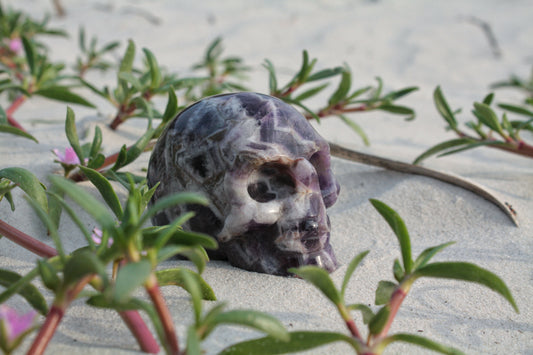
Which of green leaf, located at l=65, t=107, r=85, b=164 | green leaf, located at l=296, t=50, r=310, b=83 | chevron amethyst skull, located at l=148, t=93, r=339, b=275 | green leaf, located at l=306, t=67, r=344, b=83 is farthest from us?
green leaf, located at l=306, t=67, r=344, b=83

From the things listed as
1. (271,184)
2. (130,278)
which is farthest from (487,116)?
(130,278)

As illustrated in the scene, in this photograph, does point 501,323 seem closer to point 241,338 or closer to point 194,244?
point 241,338

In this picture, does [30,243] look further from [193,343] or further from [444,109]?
[444,109]

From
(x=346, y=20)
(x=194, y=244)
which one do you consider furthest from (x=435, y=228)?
(x=346, y=20)

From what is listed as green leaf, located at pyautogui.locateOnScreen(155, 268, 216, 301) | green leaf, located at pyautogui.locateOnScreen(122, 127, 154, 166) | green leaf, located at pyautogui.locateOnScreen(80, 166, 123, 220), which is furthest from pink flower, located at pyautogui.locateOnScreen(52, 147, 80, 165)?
green leaf, located at pyautogui.locateOnScreen(155, 268, 216, 301)

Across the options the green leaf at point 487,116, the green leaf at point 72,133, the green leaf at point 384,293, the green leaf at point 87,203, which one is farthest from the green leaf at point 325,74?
the green leaf at point 87,203

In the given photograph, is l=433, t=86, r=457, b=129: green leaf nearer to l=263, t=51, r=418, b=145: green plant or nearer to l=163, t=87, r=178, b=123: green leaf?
l=263, t=51, r=418, b=145: green plant

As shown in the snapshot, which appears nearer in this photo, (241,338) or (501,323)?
(241,338)
